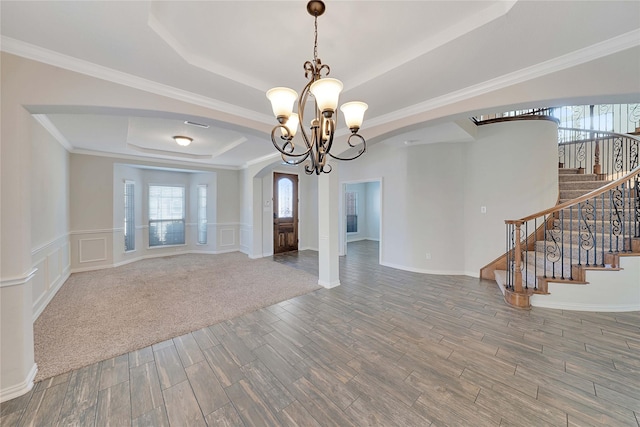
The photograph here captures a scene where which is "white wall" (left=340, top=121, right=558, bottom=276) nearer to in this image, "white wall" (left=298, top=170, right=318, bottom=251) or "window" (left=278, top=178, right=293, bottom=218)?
"white wall" (left=298, top=170, right=318, bottom=251)

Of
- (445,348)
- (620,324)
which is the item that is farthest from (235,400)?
(620,324)

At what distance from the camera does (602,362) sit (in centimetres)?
→ 209

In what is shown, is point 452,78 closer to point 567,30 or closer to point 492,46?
point 492,46

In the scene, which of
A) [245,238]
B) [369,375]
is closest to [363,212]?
[245,238]

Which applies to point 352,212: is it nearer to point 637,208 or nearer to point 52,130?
point 637,208

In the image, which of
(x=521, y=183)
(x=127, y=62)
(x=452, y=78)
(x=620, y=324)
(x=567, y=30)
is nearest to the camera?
(x=567, y=30)

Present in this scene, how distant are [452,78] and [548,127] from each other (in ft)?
11.4

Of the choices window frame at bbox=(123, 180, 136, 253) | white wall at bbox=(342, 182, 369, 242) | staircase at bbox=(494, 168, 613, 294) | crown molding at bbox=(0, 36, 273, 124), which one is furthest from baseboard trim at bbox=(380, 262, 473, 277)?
window frame at bbox=(123, 180, 136, 253)

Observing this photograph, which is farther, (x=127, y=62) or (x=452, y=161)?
(x=452, y=161)

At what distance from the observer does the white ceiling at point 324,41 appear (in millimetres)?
1560

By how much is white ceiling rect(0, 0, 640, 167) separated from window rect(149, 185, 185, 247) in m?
5.24

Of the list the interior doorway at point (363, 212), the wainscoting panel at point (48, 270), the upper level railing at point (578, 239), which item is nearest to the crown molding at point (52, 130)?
the wainscoting panel at point (48, 270)

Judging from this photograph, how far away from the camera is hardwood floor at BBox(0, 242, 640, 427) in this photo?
1.60m

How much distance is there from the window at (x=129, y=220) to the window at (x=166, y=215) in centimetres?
48
